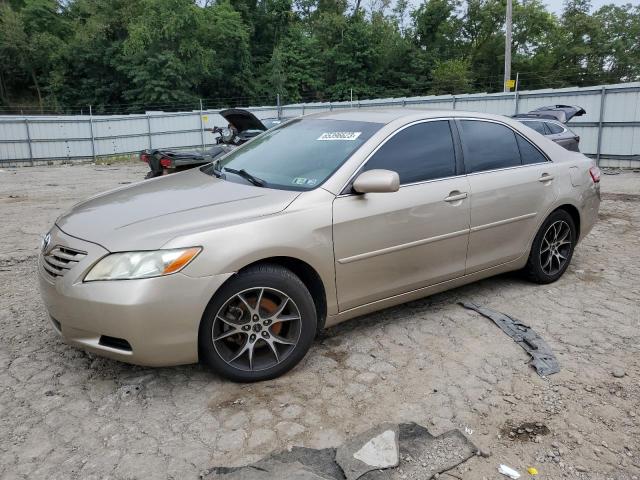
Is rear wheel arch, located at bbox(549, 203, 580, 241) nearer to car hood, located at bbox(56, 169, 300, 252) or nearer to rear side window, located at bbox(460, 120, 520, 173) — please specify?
rear side window, located at bbox(460, 120, 520, 173)

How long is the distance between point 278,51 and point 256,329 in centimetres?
4290

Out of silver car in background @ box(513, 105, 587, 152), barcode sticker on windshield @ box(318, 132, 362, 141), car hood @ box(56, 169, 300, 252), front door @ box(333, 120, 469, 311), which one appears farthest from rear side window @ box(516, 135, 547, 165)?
silver car in background @ box(513, 105, 587, 152)

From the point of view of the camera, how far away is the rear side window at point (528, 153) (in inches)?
176

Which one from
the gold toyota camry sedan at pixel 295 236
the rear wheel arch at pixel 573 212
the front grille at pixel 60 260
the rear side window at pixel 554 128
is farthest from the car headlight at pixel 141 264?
the rear side window at pixel 554 128

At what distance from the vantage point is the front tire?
2.94 meters

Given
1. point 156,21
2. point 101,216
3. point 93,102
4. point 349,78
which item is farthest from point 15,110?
point 101,216

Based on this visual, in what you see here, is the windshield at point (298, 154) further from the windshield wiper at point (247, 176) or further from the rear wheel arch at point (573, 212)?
the rear wheel arch at point (573, 212)

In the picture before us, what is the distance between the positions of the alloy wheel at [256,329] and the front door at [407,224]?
0.41 metres

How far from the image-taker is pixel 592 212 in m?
4.98

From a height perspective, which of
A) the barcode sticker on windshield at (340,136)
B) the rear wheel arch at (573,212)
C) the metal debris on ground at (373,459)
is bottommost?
the metal debris on ground at (373,459)

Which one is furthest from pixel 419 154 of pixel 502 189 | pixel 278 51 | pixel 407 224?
pixel 278 51

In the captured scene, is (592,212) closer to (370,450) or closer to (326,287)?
(326,287)

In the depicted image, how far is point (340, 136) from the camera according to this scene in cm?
376

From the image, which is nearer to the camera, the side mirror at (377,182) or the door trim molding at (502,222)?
the side mirror at (377,182)
